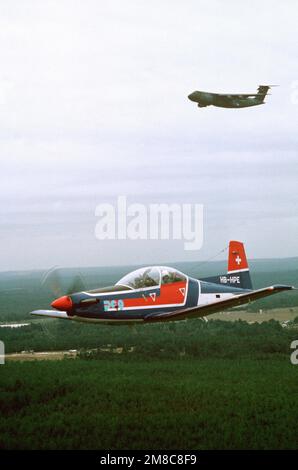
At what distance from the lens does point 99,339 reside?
107ft

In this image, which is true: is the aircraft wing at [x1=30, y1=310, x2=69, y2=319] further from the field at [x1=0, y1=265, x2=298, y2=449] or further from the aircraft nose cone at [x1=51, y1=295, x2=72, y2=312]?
the field at [x1=0, y1=265, x2=298, y2=449]

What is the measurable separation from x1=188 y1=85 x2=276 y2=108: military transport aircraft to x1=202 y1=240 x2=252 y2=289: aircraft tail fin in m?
2.84

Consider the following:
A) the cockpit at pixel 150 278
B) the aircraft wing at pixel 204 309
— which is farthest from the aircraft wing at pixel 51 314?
the aircraft wing at pixel 204 309

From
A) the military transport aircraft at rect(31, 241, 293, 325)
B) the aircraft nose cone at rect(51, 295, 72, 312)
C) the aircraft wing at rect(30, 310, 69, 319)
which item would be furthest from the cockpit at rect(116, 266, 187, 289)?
the aircraft wing at rect(30, 310, 69, 319)

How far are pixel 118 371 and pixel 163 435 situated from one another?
14.3m

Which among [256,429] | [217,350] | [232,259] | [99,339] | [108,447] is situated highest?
[232,259]

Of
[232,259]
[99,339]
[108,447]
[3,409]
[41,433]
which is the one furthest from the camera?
[3,409]

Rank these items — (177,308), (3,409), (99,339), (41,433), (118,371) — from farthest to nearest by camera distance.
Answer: (3,409) < (118,371) < (41,433) < (99,339) < (177,308)

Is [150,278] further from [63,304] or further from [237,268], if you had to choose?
[237,268]

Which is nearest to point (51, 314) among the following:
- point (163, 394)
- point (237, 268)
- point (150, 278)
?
point (150, 278)

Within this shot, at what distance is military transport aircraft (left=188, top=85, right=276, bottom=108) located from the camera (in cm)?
1018

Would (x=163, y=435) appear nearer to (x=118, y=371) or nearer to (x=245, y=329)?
(x=118, y=371)

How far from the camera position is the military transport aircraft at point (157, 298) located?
30.3 ft
